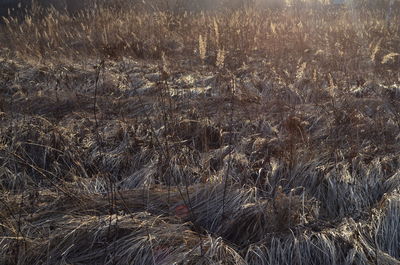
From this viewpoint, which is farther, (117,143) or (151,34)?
(151,34)

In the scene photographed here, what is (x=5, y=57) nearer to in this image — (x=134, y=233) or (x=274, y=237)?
(x=134, y=233)

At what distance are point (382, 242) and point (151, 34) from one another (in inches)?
270

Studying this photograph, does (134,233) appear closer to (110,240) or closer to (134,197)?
(110,240)

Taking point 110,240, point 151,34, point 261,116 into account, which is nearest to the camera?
point 110,240

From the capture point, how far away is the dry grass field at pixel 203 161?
2342 millimetres

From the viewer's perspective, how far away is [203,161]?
345cm

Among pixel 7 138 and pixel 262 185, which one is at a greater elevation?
pixel 7 138

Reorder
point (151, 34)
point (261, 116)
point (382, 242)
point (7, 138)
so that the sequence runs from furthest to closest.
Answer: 1. point (151, 34)
2. point (261, 116)
3. point (7, 138)
4. point (382, 242)

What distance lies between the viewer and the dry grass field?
2342mm

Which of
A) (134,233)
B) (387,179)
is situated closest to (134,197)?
(134,233)

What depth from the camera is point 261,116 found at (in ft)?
14.3

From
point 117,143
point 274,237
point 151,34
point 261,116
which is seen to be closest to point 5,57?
point 151,34

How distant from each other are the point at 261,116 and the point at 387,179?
63.8 inches

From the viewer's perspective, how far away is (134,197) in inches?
112
